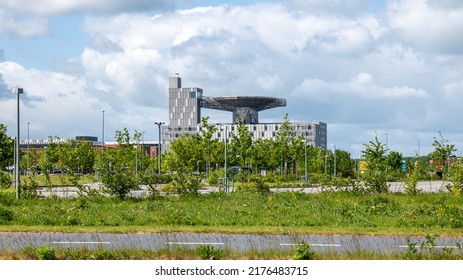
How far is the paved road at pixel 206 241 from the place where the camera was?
1594 cm

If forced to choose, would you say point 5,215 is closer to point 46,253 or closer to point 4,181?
point 46,253

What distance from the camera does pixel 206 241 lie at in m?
17.5

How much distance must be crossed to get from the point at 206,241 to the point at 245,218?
5.14 m

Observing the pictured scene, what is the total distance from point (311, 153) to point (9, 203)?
67571mm

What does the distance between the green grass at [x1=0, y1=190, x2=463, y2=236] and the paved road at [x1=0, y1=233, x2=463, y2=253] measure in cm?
121

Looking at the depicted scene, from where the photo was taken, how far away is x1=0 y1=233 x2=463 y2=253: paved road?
1594cm

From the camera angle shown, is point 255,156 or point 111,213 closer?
point 111,213

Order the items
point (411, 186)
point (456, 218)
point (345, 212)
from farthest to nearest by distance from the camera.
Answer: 1. point (411, 186)
2. point (345, 212)
3. point (456, 218)

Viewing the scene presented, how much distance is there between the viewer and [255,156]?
7900 cm

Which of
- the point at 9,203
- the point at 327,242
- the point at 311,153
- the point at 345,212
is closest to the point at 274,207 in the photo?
the point at 345,212

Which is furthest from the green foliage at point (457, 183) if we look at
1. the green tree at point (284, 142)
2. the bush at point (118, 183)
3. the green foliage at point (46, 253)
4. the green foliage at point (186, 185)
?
the green tree at point (284, 142)

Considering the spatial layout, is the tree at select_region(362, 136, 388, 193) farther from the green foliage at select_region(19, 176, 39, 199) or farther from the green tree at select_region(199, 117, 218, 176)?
the green tree at select_region(199, 117, 218, 176)

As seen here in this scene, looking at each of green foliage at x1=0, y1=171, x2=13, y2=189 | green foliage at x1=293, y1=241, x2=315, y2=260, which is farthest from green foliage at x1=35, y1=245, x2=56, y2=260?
green foliage at x1=0, y1=171, x2=13, y2=189
